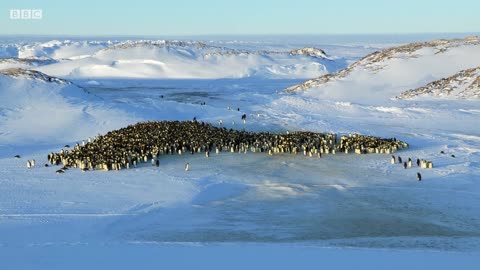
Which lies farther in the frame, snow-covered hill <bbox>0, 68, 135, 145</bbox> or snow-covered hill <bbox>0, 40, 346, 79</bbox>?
snow-covered hill <bbox>0, 40, 346, 79</bbox>

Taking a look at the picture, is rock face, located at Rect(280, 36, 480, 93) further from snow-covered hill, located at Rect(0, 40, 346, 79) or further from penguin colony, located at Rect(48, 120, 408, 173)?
penguin colony, located at Rect(48, 120, 408, 173)

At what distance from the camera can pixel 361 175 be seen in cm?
1889

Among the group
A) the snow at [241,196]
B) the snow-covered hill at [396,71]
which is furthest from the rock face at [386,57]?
the snow at [241,196]

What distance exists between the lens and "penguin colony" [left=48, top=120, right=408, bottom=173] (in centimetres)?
2055

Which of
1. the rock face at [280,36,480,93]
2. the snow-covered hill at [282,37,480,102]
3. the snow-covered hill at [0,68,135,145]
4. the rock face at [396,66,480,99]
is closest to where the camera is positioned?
the snow-covered hill at [0,68,135,145]

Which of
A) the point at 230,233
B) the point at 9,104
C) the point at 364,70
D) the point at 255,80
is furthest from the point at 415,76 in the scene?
the point at 230,233

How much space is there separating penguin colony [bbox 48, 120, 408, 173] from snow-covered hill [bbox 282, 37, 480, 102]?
17.2 metres

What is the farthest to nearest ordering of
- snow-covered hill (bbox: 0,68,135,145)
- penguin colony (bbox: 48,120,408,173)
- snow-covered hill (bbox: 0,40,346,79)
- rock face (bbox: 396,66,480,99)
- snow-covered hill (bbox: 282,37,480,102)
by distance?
1. snow-covered hill (bbox: 0,40,346,79)
2. snow-covered hill (bbox: 282,37,480,102)
3. rock face (bbox: 396,66,480,99)
4. snow-covered hill (bbox: 0,68,135,145)
5. penguin colony (bbox: 48,120,408,173)

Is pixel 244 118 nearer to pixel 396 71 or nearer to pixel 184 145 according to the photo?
pixel 184 145

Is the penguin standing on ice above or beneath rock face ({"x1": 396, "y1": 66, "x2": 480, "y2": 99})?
beneath

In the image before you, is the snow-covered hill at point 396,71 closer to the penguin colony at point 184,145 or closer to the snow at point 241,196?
the snow at point 241,196

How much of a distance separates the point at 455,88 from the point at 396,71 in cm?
943

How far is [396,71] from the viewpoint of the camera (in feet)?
162

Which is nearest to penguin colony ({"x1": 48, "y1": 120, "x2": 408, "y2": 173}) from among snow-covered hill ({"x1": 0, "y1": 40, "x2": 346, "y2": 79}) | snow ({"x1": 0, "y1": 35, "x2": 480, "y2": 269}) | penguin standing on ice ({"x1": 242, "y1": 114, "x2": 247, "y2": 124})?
snow ({"x1": 0, "y1": 35, "x2": 480, "y2": 269})
